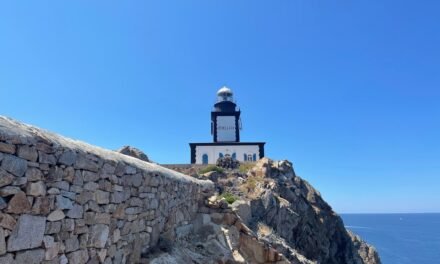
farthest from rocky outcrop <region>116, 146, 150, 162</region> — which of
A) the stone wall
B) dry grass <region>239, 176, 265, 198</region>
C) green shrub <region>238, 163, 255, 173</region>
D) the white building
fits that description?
the white building

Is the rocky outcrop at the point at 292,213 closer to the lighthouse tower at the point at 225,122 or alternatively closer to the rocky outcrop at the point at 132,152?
the rocky outcrop at the point at 132,152

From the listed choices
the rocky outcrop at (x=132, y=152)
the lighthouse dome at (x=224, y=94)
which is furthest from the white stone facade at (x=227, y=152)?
the rocky outcrop at (x=132, y=152)

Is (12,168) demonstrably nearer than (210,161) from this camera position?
Yes

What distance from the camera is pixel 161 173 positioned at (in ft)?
31.0

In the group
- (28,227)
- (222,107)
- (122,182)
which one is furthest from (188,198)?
(222,107)

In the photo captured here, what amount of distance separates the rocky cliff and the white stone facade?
128 ft

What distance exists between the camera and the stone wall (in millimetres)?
4766

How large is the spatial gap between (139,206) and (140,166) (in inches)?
32.5

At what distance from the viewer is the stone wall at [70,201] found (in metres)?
4.77

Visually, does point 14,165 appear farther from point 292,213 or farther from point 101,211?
point 292,213

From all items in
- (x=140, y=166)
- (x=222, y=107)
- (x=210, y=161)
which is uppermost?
(x=222, y=107)

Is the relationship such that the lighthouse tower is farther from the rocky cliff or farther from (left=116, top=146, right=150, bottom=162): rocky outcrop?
the rocky cliff

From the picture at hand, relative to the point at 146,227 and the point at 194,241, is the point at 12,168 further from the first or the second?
the point at 194,241

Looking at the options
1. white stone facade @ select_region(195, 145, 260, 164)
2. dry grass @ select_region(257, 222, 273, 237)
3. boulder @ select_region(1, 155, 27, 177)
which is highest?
white stone facade @ select_region(195, 145, 260, 164)
